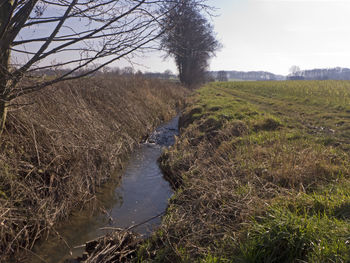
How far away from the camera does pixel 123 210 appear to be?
445cm

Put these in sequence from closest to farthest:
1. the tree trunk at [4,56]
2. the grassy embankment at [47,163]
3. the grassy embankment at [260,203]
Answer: the grassy embankment at [260,203]
the tree trunk at [4,56]
the grassy embankment at [47,163]

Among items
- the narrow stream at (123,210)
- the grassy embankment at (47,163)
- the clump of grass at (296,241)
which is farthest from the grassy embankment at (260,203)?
the grassy embankment at (47,163)

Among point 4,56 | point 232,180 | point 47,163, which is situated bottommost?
point 232,180

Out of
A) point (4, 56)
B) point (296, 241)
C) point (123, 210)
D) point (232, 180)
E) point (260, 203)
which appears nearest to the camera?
point (296, 241)

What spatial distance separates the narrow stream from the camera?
11.0 ft

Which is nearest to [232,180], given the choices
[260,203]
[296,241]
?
[260,203]

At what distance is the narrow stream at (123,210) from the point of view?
334cm

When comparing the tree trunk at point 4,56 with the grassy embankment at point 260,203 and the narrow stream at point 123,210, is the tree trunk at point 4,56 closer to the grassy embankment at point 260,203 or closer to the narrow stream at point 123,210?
the narrow stream at point 123,210

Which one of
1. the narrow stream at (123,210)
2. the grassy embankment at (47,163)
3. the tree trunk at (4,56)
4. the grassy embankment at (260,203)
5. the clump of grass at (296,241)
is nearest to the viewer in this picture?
the clump of grass at (296,241)

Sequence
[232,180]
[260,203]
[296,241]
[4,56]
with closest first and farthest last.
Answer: [296,241]
[260,203]
[4,56]
[232,180]

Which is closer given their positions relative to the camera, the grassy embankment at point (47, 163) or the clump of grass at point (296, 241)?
the clump of grass at point (296, 241)

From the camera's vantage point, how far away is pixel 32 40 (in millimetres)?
3387

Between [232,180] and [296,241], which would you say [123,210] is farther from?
[296,241]

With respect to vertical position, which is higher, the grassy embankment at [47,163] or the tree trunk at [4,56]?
the tree trunk at [4,56]
